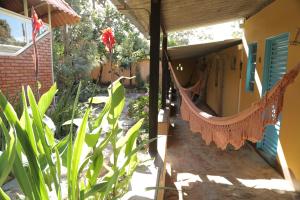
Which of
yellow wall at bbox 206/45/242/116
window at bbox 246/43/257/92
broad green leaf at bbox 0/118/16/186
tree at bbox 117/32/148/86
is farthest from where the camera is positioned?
tree at bbox 117/32/148/86

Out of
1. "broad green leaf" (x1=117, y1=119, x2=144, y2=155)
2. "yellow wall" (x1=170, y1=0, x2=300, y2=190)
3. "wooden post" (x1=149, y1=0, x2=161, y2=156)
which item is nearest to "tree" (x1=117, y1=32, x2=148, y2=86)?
"yellow wall" (x1=170, y1=0, x2=300, y2=190)

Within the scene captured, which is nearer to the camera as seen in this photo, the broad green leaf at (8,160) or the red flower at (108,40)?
the broad green leaf at (8,160)

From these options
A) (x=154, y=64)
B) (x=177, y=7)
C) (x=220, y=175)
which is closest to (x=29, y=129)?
(x=154, y=64)

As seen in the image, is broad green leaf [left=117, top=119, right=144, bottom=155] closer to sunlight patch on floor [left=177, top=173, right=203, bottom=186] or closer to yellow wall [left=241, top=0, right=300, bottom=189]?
sunlight patch on floor [left=177, top=173, right=203, bottom=186]

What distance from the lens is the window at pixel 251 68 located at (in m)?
4.58

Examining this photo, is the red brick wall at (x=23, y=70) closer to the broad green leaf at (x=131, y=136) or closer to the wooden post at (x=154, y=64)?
the wooden post at (x=154, y=64)

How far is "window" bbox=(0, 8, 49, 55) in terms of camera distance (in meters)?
3.72

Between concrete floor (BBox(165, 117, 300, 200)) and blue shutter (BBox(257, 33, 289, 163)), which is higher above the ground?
blue shutter (BBox(257, 33, 289, 163))

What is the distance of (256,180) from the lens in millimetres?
3135

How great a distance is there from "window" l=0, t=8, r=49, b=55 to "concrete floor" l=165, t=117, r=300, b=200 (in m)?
2.81

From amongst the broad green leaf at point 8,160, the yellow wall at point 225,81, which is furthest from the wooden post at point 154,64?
the yellow wall at point 225,81

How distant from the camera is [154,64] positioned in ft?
7.72

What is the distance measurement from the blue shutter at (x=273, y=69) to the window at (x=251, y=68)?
0.77m

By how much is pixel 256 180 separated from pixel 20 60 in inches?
144
